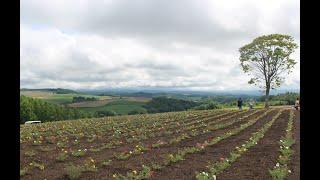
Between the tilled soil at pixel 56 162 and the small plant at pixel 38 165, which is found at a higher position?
the small plant at pixel 38 165

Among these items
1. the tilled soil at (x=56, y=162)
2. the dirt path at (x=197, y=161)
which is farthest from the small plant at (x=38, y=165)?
the dirt path at (x=197, y=161)

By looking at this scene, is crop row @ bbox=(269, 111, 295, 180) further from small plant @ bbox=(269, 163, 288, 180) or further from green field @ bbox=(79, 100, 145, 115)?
green field @ bbox=(79, 100, 145, 115)

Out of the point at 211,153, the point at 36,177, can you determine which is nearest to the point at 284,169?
the point at 211,153

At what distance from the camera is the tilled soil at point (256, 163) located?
38.6 feet

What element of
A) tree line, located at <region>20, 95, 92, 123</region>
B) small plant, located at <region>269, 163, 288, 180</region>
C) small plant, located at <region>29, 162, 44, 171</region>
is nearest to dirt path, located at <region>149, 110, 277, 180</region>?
small plant, located at <region>269, 163, 288, 180</region>

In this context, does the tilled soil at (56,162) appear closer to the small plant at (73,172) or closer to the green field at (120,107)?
the small plant at (73,172)

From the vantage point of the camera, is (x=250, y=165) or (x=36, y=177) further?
(x=250, y=165)

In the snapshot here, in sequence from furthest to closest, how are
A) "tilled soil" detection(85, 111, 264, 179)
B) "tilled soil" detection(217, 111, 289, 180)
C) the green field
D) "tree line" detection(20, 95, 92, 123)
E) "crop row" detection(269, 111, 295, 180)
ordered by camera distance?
the green field
"tree line" detection(20, 95, 92, 123)
"tilled soil" detection(85, 111, 264, 179)
"tilled soil" detection(217, 111, 289, 180)
"crop row" detection(269, 111, 295, 180)

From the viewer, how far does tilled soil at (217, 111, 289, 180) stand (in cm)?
1177
